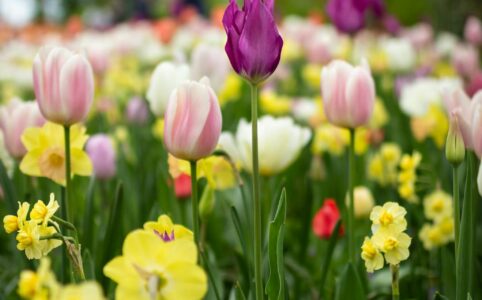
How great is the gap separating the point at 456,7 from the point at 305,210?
3.23 m

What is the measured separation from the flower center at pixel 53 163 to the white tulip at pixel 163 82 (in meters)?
0.38

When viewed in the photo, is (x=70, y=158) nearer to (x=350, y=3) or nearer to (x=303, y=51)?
(x=350, y=3)

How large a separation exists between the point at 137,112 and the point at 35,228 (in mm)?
2340

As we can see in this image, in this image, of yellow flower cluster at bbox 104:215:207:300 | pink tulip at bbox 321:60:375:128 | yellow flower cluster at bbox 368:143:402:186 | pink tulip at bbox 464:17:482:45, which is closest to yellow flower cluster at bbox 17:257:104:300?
yellow flower cluster at bbox 104:215:207:300

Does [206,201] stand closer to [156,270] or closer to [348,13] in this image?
[156,270]

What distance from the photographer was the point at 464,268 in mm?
1026


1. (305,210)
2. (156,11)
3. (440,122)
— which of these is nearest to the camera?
(305,210)

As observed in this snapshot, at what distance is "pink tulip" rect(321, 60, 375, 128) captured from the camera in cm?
130

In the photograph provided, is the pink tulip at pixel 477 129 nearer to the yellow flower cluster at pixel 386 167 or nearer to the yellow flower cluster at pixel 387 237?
the yellow flower cluster at pixel 387 237

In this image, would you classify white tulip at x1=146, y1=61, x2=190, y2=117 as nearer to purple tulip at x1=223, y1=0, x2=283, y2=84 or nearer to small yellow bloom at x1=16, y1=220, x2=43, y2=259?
purple tulip at x1=223, y1=0, x2=283, y2=84

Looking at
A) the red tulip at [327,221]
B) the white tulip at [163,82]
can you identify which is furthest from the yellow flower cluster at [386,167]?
the white tulip at [163,82]

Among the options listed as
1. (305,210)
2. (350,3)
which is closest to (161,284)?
(305,210)

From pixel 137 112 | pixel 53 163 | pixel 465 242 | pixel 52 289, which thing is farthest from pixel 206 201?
pixel 137 112

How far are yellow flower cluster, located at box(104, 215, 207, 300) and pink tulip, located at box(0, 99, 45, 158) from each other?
2.33 feet
